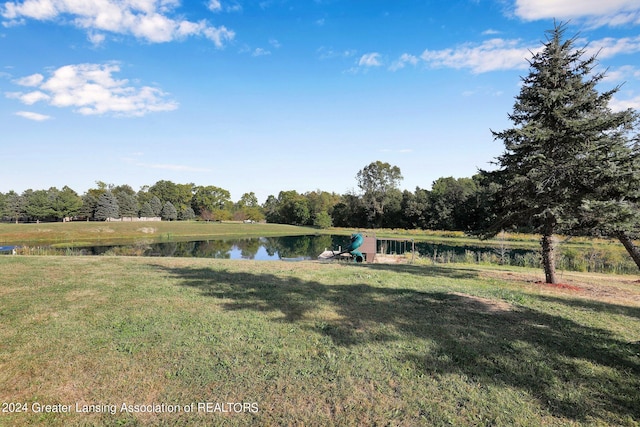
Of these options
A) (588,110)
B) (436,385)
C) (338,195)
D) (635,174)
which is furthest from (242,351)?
(338,195)

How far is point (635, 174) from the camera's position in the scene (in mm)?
9070

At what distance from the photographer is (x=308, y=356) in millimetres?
5074

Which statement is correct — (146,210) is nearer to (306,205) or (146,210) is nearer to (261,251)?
(306,205)

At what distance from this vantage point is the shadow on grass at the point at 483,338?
170 inches

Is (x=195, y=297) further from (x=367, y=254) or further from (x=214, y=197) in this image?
(x=214, y=197)

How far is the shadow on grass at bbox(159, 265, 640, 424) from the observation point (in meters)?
4.33

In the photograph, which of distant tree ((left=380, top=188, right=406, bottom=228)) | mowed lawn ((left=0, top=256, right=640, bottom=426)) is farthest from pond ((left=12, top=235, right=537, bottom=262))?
distant tree ((left=380, top=188, right=406, bottom=228))

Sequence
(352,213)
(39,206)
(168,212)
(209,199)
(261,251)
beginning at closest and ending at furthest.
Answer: (261,251) < (39,206) < (352,213) < (168,212) < (209,199)

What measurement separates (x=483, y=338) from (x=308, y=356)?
10.2 feet

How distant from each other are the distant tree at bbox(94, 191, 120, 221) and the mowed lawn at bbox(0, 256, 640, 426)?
82664 millimetres

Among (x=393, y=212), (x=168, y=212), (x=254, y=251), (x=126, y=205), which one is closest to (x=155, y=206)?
(x=168, y=212)

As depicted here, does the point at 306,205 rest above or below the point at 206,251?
above

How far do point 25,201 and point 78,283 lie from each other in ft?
301

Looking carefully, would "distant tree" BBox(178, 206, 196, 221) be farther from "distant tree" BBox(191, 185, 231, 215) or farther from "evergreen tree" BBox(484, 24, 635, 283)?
"evergreen tree" BBox(484, 24, 635, 283)
